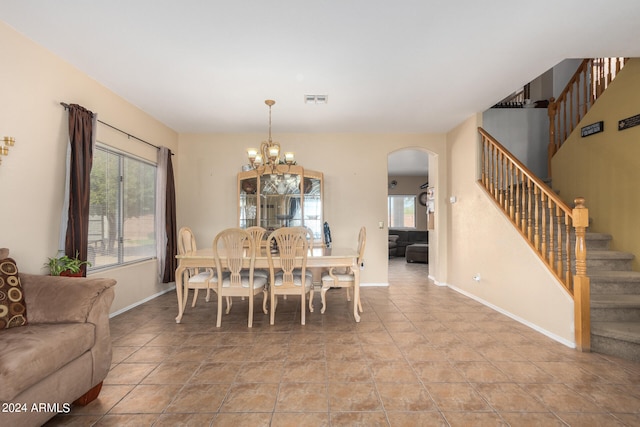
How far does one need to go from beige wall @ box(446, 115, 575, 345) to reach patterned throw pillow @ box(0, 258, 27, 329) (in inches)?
164

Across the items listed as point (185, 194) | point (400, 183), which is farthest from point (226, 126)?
point (400, 183)

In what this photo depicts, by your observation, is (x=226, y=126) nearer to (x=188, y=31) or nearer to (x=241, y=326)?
(x=188, y=31)

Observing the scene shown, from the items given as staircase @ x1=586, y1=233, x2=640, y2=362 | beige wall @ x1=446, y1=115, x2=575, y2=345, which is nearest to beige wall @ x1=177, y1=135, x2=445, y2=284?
beige wall @ x1=446, y1=115, x2=575, y2=345

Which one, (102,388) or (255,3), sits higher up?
(255,3)

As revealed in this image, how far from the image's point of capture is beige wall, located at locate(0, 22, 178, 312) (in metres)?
2.56

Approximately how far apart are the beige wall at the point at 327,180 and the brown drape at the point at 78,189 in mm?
2420

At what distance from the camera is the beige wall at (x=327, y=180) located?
560 centimetres

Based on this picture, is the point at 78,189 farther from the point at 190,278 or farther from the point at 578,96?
the point at 578,96

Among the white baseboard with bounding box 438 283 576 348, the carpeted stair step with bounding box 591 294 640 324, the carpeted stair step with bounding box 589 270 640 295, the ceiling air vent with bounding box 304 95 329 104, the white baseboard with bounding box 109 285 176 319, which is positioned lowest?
the white baseboard with bounding box 438 283 576 348

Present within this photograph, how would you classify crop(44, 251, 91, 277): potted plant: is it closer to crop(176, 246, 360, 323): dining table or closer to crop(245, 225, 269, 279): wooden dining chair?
crop(176, 246, 360, 323): dining table

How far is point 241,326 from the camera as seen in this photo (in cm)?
348

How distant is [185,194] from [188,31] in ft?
11.4

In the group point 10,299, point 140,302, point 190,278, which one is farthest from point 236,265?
point 140,302

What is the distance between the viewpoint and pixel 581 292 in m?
2.79
